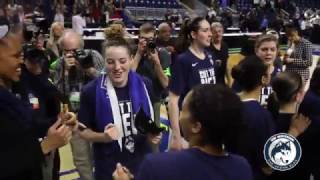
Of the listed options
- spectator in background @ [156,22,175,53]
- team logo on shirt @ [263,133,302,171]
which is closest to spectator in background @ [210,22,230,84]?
spectator in background @ [156,22,175,53]

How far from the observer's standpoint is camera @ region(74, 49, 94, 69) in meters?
4.40

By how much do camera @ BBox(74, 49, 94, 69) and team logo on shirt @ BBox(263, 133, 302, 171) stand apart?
7.12 feet

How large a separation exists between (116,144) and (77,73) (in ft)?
4.91

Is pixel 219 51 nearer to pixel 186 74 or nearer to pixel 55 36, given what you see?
pixel 186 74

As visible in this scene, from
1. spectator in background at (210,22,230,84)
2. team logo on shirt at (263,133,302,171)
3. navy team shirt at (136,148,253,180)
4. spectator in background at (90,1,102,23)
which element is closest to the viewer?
navy team shirt at (136,148,253,180)

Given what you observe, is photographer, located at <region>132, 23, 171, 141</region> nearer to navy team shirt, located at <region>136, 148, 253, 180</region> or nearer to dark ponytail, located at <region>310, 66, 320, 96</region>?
dark ponytail, located at <region>310, 66, 320, 96</region>

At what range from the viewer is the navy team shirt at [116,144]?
2965mm

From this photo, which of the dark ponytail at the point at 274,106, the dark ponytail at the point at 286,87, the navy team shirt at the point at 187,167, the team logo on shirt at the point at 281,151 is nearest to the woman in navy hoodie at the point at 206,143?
the navy team shirt at the point at 187,167

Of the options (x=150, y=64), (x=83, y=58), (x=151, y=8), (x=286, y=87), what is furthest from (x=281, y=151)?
(x=151, y=8)

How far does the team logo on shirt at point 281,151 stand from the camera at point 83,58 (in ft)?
7.12

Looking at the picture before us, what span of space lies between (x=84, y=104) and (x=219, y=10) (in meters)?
23.8

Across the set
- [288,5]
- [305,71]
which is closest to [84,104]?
[305,71]

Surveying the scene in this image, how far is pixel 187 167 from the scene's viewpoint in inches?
64.0

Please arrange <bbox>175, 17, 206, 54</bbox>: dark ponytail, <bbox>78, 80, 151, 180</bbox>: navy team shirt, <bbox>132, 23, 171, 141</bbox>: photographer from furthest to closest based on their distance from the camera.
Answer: <bbox>132, 23, 171, 141</bbox>: photographer < <bbox>175, 17, 206, 54</bbox>: dark ponytail < <bbox>78, 80, 151, 180</bbox>: navy team shirt
